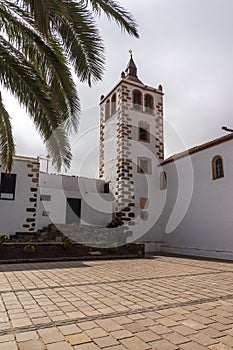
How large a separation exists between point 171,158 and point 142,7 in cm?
1176

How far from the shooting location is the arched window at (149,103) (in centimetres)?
1857

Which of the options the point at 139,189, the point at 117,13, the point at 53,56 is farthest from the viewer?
the point at 139,189

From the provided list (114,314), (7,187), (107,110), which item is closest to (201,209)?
(7,187)

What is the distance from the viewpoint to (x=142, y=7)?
5.64 meters

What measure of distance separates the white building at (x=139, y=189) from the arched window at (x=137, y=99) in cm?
6

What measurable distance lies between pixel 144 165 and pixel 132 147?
1.40 metres

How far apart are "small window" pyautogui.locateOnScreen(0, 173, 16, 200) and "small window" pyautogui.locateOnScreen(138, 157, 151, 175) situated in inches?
296

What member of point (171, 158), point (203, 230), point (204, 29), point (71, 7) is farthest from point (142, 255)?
point (71, 7)

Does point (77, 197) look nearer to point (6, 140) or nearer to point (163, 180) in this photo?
point (163, 180)

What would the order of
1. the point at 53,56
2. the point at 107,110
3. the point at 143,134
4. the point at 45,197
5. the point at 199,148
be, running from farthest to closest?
1. the point at 107,110
2. the point at 143,134
3. the point at 45,197
4. the point at 199,148
5. the point at 53,56

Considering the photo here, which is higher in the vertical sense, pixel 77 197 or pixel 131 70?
pixel 131 70

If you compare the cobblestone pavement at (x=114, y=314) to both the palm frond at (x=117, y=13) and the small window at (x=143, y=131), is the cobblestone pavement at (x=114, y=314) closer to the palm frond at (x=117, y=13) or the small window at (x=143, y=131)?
the palm frond at (x=117, y=13)

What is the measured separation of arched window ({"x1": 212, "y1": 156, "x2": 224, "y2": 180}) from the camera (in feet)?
44.2

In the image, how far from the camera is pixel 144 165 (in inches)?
693
